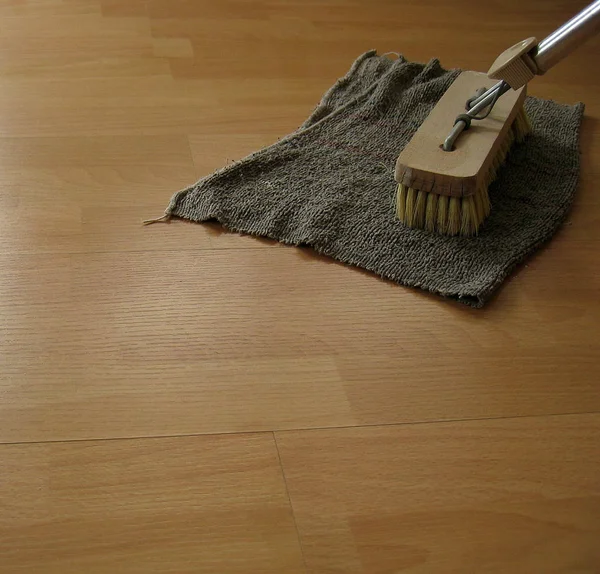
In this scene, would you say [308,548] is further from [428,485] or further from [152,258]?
[152,258]

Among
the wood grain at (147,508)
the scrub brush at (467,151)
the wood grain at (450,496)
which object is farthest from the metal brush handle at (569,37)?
the wood grain at (147,508)

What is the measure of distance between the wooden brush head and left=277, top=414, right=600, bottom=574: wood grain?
0.95 feet

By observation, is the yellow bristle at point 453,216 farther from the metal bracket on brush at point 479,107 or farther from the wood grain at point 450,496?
the wood grain at point 450,496

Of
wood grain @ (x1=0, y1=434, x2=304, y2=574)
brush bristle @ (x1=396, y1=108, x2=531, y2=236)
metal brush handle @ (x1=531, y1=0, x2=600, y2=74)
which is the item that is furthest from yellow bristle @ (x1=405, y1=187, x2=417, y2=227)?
wood grain @ (x1=0, y1=434, x2=304, y2=574)

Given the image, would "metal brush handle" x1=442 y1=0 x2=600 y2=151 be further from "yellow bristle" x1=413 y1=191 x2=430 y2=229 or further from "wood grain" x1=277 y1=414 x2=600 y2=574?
"wood grain" x1=277 y1=414 x2=600 y2=574

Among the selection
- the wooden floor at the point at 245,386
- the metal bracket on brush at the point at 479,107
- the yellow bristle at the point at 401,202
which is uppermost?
the metal bracket on brush at the point at 479,107

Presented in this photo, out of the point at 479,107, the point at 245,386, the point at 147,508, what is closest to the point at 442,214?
the point at 479,107

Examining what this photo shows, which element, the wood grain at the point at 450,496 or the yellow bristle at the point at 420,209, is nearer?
the wood grain at the point at 450,496

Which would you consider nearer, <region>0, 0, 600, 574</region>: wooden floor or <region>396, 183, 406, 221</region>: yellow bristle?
<region>0, 0, 600, 574</region>: wooden floor

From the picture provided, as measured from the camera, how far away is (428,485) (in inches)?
29.4

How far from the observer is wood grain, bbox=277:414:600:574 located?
2.26ft

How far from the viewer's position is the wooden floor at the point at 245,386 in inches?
27.5

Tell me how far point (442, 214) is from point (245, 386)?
0.32 m

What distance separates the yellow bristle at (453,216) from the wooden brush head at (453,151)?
0.5 inches
